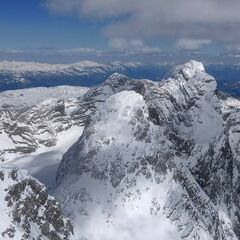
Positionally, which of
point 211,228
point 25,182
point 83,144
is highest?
point 25,182

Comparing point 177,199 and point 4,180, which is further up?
point 4,180

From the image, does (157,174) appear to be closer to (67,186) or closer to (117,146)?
(117,146)

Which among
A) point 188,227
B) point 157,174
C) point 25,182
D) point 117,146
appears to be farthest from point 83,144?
point 25,182

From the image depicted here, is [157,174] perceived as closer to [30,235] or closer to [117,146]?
[117,146]

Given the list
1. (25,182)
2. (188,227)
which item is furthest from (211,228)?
(25,182)

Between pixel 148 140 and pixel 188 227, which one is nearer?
pixel 188 227

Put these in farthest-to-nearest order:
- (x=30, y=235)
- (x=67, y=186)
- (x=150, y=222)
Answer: (x=67, y=186) → (x=150, y=222) → (x=30, y=235)

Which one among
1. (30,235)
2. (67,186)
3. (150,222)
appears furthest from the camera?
(67,186)
